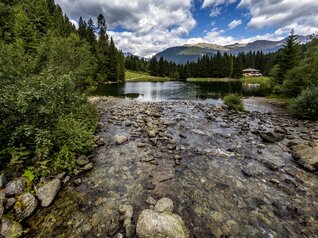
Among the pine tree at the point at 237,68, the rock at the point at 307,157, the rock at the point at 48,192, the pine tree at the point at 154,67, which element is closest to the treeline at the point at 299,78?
the rock at the point at 307,157

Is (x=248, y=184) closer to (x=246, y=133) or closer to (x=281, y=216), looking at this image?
(x=281, y=216)

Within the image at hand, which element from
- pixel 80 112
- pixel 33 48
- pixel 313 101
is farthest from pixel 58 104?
pixel 33 48

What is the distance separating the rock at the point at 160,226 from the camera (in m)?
3.66

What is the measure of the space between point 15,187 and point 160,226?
13.4ft

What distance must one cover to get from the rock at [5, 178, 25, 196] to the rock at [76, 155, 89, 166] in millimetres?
1786

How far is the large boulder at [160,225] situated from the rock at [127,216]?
231mm

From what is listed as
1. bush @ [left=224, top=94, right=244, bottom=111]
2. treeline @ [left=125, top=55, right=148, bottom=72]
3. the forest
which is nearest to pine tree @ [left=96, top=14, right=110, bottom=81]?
the forest

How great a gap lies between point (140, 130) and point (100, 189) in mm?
5516

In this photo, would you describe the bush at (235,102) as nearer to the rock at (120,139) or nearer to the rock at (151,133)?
the rock at (151,133)

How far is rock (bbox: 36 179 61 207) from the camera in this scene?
463 centimetres

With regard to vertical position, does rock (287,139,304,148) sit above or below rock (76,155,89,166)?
below

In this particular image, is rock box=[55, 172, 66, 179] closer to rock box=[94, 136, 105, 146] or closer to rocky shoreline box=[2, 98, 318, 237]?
rocky shoreline box=[2, 98, 318, 237]

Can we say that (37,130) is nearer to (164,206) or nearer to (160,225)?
(164,206)

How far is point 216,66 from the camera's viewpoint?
83.9 meters
